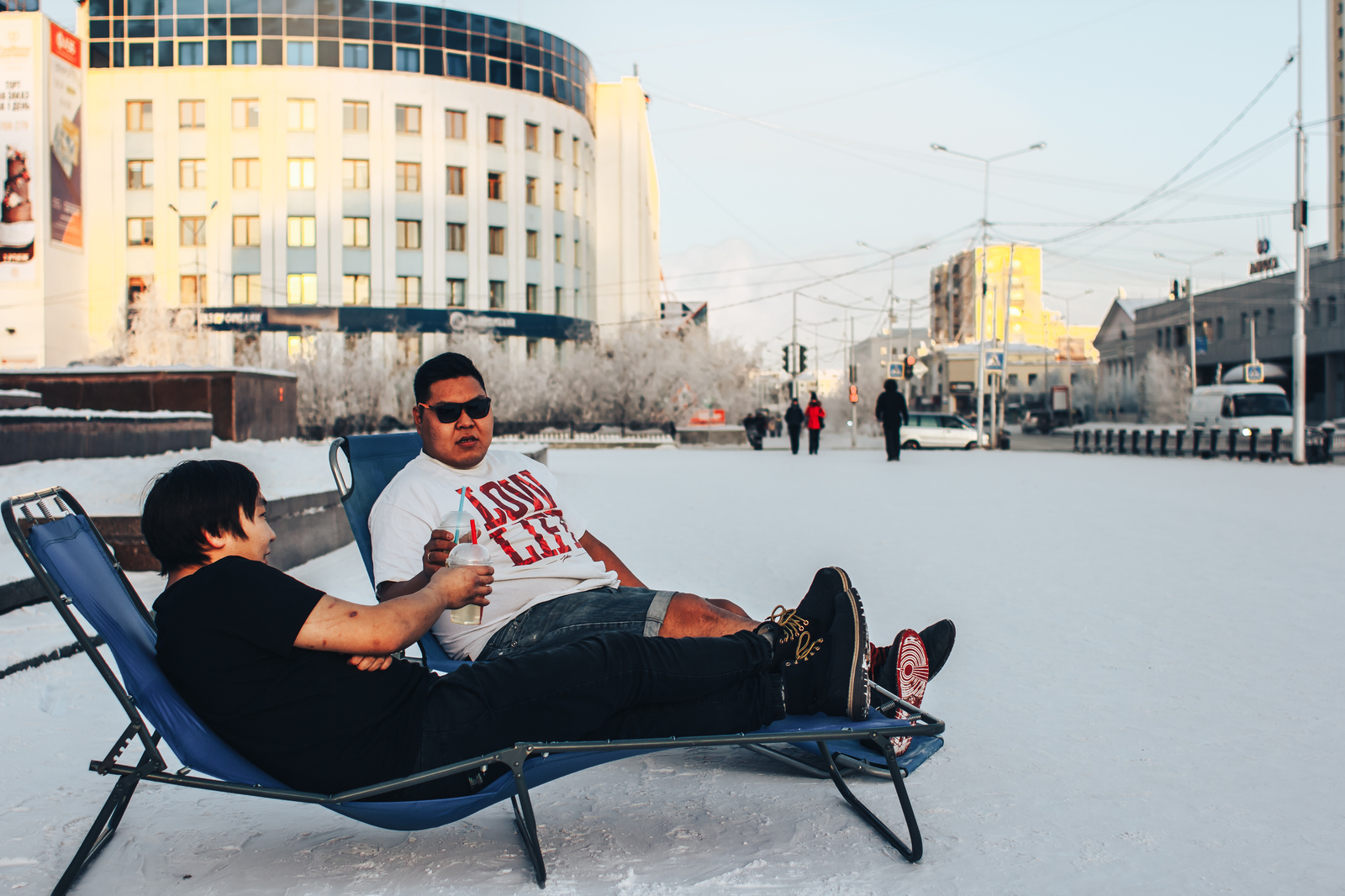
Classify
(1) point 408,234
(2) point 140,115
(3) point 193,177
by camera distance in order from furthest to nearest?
(1) point 408,234
(2) point 140,115
(3) point 193,177

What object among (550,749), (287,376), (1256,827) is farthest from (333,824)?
(287,376)

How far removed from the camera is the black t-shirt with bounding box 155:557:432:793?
2150 millimetres

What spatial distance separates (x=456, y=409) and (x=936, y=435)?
30317mm

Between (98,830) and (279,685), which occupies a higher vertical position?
(279,685)

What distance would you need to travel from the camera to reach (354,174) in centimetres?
4994

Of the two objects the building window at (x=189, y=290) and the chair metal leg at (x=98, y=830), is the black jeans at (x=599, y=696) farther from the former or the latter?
the building window at (x=189, y=290)

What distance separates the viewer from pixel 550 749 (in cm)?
237

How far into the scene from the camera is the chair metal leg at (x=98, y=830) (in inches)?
92.9

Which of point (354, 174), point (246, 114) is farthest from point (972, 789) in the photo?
point (246, 114)

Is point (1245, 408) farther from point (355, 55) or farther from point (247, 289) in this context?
point (355, 55)

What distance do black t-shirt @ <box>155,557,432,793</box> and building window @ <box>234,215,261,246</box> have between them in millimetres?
51885

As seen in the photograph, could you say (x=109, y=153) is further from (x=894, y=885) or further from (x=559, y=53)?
(x=894, y=885)

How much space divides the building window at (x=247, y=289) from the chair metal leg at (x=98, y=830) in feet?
165

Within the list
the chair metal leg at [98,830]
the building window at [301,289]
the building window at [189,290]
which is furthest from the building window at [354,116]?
the chair metal leg at [98,830]
